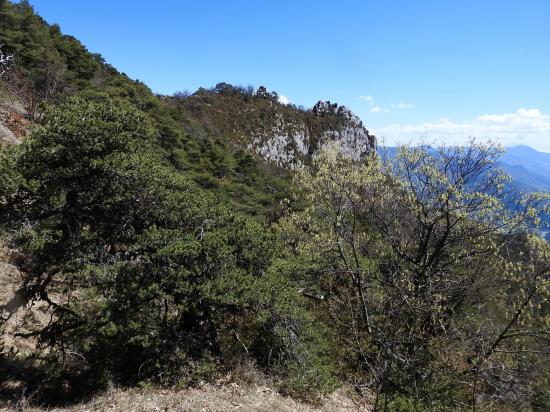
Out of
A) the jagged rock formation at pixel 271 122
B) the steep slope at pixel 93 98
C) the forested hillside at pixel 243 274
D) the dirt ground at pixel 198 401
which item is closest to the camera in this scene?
the dirt ground at pixel 198 401

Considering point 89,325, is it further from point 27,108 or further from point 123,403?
point 27,108

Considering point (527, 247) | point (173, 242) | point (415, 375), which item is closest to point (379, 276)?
point (415, 375)

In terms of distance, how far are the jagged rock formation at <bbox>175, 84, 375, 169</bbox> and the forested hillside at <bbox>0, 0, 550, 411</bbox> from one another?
229 feet

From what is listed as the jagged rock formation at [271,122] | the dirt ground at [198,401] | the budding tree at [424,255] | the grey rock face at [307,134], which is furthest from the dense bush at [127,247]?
the grey rock face at [307,134]

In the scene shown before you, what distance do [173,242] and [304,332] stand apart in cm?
471

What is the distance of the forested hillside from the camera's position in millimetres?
9234

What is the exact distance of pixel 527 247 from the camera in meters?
15.2

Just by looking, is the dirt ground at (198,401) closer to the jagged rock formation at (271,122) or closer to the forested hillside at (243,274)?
the forested hillside at (243,274)

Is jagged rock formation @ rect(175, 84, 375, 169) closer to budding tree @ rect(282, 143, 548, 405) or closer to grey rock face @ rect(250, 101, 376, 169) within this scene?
grey rock face @ rect(250, 101, 376, 169)

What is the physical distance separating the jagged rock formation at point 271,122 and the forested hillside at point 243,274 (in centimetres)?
6982

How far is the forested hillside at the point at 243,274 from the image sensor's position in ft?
30.3

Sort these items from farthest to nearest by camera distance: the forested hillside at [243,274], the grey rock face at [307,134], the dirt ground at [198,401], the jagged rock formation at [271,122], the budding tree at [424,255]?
the grey rock face at [307,134]
the jagged rock formation at [271,122]
the budding tree at [424,255]
the forested hillside at [243,274]
the dirt ground at [198,401]

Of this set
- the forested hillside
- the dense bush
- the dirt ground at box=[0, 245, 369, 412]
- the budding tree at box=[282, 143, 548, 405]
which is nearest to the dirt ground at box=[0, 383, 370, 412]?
the dirt ground at box=[0, 245, 369, 412]

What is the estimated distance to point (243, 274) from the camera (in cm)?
1040
